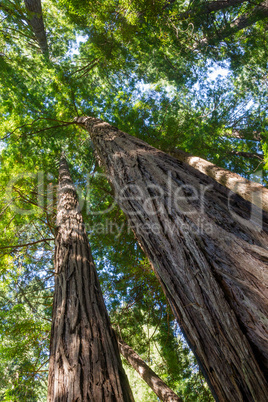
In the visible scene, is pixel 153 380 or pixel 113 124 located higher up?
pixel 113 124

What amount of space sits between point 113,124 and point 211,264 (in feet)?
21.3

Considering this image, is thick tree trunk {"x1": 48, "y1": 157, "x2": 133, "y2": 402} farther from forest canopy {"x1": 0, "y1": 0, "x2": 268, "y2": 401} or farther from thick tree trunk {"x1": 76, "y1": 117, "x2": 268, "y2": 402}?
→ forest canopy {"x1": 0, "y1": 0, "x2": 268, "y2": 401}

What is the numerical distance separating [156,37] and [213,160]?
433cm

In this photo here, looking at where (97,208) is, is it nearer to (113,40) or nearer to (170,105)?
(170,105)

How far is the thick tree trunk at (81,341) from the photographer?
154 cm

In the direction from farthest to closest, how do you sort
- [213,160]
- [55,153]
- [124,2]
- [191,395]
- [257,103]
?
[257,103] → [213,160] → [55,153] → [124,2] → [191,395]

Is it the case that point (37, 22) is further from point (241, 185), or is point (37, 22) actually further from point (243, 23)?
point (241, 185)

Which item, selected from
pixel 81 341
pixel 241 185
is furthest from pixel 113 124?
pixel 81 341

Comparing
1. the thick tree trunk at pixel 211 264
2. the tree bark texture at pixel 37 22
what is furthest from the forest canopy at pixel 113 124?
the thick tree trunk at pixel 211 264

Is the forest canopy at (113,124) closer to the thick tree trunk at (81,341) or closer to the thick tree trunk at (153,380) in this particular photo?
the thick tree trunk at (153,380)

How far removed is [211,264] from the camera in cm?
120

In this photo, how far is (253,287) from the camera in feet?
3.45

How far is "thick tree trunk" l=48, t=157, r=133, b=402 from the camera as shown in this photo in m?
1.54

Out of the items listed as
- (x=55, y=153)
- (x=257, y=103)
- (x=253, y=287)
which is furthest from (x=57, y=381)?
(x=257, y=103)
